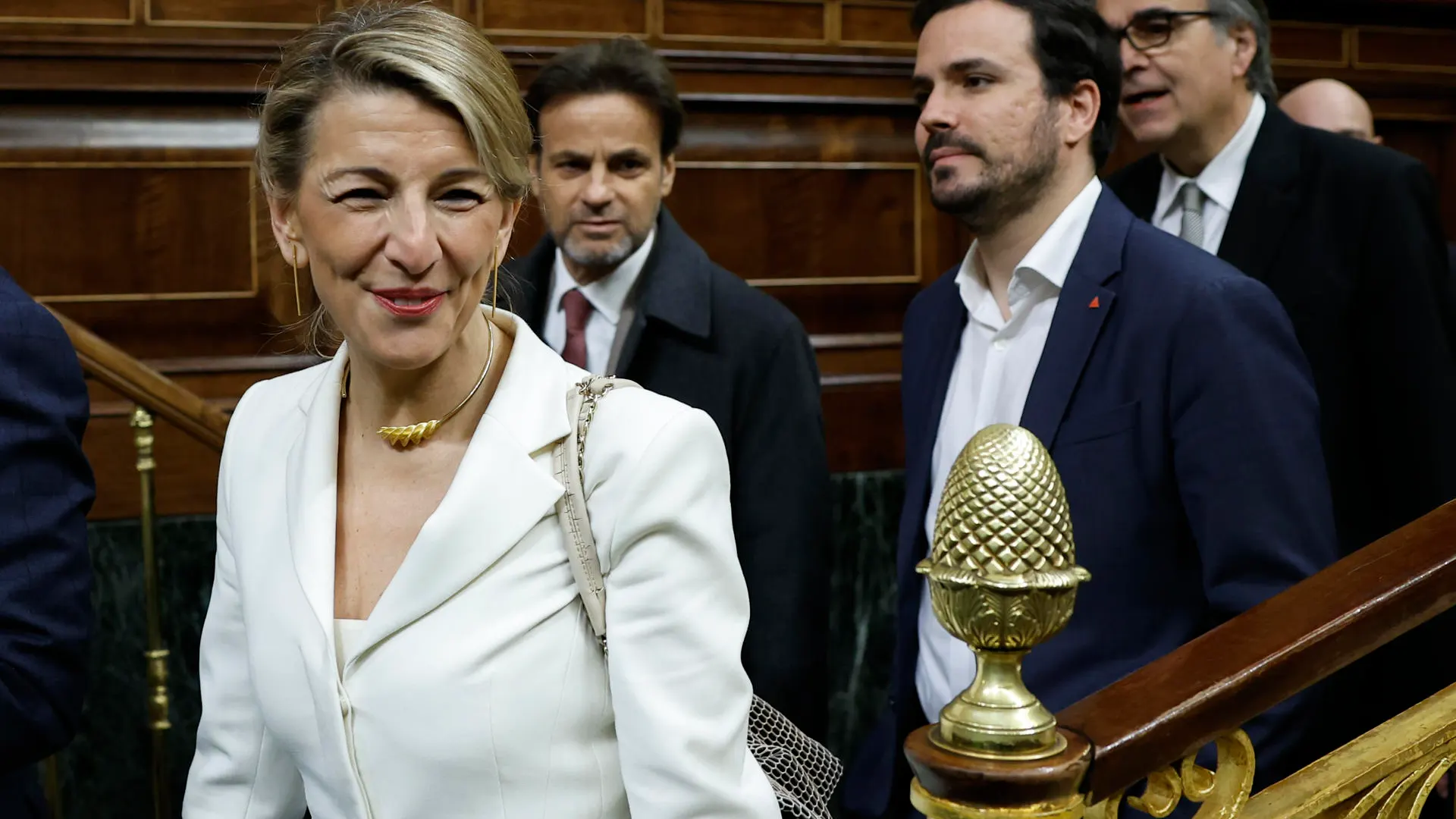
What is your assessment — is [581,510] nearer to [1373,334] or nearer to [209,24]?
[1373,334]

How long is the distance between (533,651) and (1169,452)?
3.27ft

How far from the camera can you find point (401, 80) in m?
1.47

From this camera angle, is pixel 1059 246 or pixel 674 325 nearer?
pixel 1059 246

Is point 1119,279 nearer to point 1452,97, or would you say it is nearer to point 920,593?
point 920,593

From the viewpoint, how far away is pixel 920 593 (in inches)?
93.1

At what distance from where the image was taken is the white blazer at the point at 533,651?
1364 millimetres

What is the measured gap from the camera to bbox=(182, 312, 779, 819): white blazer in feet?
4.48

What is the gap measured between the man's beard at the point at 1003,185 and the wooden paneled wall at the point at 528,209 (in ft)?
6.45

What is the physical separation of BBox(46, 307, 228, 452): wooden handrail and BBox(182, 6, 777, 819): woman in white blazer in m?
1.20

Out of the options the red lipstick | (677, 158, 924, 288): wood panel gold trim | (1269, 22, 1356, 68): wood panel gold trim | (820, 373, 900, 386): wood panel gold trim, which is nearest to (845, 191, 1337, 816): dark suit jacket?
the red lipstick

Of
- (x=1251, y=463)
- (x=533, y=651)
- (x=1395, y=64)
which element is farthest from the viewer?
(x=1395, y=64)

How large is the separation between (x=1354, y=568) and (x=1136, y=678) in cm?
24

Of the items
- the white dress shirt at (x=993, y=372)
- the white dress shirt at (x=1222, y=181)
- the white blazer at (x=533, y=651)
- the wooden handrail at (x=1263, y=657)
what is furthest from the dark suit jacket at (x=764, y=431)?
the wooden handrail at (x=1263, y=657)

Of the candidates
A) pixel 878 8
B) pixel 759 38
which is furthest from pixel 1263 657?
pixel 878 8
